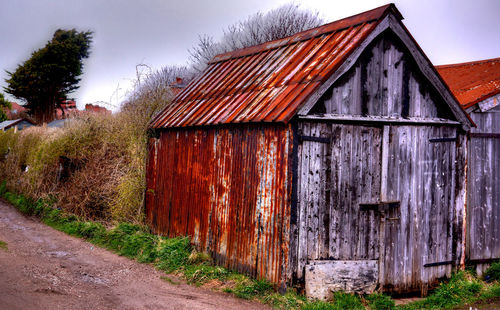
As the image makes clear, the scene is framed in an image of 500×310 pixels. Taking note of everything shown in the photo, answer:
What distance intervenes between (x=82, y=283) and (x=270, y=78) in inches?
213

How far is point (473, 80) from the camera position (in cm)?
1140

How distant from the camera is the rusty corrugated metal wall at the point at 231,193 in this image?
24.5ft

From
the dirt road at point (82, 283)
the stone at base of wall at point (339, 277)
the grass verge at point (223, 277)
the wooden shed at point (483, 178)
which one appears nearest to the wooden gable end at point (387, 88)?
the wooden shed at point (483, 178)

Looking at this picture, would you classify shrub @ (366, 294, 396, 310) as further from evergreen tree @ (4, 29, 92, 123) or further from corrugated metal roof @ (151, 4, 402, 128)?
evergreen tree @ (4, 29, 92, 123)

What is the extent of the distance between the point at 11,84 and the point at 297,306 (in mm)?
47960

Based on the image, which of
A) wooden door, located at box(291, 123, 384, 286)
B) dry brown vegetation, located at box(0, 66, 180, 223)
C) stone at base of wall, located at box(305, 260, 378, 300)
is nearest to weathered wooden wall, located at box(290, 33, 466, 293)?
wooden door, located at box(291, 123, 384, 286)

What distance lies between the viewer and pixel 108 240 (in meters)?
11.4

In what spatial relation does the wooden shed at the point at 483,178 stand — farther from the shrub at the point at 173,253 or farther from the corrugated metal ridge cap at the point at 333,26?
the shrub at the point at 173,253

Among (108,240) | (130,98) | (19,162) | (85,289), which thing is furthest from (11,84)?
(85,289)

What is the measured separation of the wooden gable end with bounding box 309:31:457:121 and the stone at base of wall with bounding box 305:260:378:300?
104 inches

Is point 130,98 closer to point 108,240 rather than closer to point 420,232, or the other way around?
point 108,240

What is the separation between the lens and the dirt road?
6.83 metres

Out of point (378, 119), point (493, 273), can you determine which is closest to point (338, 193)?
point (378, 119)

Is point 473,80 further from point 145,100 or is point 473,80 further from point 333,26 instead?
point 145,100
